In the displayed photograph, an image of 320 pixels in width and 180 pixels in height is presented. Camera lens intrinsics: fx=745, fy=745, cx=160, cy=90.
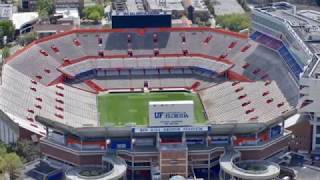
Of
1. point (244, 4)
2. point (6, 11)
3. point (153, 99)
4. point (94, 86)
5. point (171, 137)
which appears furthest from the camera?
point (244, 4)

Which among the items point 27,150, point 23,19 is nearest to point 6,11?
point 23,19

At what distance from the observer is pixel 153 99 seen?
10962 cm

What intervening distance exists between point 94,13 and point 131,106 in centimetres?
4826

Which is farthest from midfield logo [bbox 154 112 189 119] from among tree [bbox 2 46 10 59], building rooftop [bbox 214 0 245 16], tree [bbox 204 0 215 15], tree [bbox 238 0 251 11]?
tree [bbox 238 0 251 11]

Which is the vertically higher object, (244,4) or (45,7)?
(244,4)

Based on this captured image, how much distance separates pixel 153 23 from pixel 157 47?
4383mm

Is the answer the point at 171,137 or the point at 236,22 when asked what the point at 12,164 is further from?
the point at 236,22

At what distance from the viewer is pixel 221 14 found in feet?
502

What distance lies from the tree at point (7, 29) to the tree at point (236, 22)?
132 feet

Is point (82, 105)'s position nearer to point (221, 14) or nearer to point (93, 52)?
point (93, 52)

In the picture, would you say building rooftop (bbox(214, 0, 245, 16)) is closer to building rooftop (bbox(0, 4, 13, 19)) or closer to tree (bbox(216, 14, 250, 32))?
tree (bbox(216, 14, 250, 32))

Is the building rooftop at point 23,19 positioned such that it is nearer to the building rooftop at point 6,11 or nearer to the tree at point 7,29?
the building rooftop at point 6,11

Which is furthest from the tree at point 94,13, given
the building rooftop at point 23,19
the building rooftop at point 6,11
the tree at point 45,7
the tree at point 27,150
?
the tree at point 27,150

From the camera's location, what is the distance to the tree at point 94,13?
15062 centimetres
